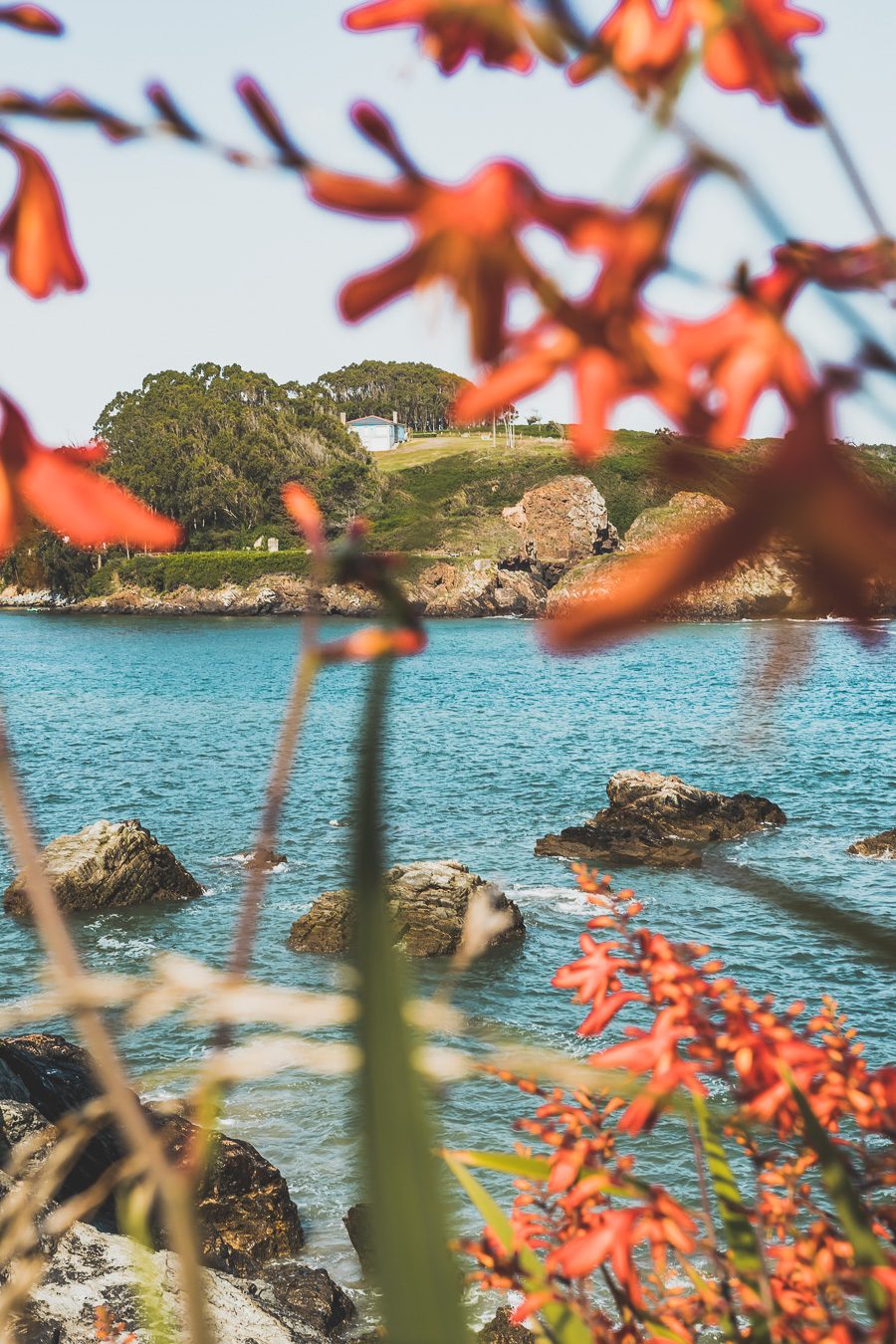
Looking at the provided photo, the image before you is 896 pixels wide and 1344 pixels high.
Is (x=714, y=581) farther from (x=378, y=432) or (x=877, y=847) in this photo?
(x=378, y=432)

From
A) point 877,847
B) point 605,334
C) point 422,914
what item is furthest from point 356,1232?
point 877,847

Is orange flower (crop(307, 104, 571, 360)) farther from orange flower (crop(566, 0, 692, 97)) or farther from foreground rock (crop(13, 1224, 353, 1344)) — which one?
foreground rock (crop(13, 1224, 353, 1344))

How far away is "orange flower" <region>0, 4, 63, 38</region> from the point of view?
557 mm

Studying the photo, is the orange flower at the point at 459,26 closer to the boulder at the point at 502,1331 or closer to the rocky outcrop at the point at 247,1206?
the boulder at the point at 502,1331

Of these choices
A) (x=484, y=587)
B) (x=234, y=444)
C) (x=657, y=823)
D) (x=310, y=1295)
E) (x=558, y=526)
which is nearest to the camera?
(x=310, y=1295)

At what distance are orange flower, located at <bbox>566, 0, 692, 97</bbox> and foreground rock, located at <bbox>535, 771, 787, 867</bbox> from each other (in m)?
21.8

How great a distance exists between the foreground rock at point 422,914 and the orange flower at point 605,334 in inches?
633

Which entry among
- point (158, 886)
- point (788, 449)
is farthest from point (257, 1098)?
point (788, 449)

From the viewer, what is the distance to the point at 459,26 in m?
0.56

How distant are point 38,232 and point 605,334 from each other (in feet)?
0.95

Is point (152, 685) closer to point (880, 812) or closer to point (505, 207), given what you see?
point (880, 812)

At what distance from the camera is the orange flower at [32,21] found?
56 cm

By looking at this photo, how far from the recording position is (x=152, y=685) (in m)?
52.8

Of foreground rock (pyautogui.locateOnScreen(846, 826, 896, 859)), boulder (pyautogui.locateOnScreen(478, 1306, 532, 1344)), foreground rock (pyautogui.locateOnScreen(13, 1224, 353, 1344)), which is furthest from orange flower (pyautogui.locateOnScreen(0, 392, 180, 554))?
foreground rock (pyautogui.locateOnScreen(846, 826, 896, 859))
